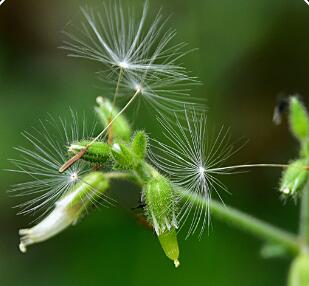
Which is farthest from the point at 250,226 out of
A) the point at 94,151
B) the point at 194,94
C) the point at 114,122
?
the point at 194,94

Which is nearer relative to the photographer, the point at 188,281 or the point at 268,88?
the point at 188,281

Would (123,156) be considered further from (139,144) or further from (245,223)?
(245,223)

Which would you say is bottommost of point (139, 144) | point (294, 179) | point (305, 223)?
point (294, 179)

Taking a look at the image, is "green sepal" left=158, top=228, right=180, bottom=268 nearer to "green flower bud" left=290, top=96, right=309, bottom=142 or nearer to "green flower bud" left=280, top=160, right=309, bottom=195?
"green flower bud" left=280, top=160, right=309, bottom=195

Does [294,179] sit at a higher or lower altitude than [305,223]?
lower

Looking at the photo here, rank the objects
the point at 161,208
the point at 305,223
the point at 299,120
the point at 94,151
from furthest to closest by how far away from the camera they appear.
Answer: the point at 305,223, the point at 299,120, the point at 94,151, the point at 161,208

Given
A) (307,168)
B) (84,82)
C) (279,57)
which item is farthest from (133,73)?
(279,57)

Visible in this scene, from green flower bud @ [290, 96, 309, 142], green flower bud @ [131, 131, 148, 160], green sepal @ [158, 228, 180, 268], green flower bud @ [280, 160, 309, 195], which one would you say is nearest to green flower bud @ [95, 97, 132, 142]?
green flower bud @ [131, 131, 148, 160]

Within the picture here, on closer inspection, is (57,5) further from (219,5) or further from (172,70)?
(172,70)
